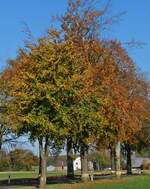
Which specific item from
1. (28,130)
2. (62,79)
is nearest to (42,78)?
(62,79)

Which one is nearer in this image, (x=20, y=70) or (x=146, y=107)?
(x=20, y=70)

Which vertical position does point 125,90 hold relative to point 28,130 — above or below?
above

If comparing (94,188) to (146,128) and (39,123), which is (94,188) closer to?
(39,123)

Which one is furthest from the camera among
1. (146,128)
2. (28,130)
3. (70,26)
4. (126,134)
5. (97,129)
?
(146,128)

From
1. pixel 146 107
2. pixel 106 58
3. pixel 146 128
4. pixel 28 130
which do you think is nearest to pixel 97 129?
pixel 28 130

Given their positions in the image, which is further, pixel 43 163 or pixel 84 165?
pixel 84 165

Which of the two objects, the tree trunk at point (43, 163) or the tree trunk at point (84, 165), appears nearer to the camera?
→ the tree trunk at point (43, 163)

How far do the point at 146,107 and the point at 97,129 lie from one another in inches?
812

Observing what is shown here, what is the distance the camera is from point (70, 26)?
4678cm

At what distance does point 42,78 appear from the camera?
35.6 meters

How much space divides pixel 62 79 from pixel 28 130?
177 inches

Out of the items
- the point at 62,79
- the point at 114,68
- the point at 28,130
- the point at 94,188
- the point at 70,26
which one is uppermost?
the point at 70,26

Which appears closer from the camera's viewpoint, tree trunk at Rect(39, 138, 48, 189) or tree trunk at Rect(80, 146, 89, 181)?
tree trunk at Rect(39, 138, 48, 189)

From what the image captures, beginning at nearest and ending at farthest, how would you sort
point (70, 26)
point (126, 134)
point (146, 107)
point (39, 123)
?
point (39, 123) < point (70, 26) < point (126, 134) < point (146, 107)
